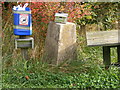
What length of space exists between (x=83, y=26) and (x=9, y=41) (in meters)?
3.25

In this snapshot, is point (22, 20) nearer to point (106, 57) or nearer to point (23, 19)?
point (23, 19)

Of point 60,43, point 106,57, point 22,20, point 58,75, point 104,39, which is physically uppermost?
point 22,20

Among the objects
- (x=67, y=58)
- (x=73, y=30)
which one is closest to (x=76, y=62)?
(x=67, y=58)

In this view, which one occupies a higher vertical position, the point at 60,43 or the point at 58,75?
the point at 60,43

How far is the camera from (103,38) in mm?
6289

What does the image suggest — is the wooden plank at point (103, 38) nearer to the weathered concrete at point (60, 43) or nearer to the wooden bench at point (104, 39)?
the wooden bench at point (104, 39)

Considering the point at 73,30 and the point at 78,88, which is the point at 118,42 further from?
the point at 78,88

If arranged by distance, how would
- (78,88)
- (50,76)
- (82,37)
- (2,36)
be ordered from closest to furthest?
1. (78,88)
2. (50,76)
3. (2,36)
4. (82,37)

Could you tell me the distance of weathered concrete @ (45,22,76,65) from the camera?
21.6 ft

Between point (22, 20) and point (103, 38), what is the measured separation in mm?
1777

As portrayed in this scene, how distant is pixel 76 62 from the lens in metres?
6.42

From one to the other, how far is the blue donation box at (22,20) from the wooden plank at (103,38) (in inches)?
51.8

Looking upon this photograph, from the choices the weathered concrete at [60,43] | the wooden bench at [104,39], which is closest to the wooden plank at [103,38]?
the wooden bench at [104,39]

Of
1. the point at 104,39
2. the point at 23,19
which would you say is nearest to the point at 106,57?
the point at 104,39
